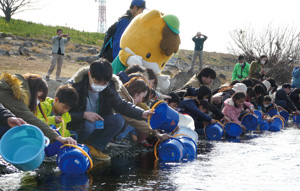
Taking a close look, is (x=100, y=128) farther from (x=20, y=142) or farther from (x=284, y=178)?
(x=284, y=178)

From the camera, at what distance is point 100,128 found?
4.76m

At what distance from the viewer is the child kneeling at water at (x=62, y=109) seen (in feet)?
14.8

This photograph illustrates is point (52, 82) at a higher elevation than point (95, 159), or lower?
higher

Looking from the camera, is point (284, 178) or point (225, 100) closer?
point (284, 178)

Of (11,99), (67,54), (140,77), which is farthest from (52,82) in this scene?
(67,54)

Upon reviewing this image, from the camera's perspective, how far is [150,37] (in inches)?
290

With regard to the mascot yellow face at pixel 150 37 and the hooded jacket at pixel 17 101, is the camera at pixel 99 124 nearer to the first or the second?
the hooded jacket at pixel 17 101

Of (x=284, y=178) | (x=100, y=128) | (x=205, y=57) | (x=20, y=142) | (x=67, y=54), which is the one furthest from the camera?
(x=205, y=57)

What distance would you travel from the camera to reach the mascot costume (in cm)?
732

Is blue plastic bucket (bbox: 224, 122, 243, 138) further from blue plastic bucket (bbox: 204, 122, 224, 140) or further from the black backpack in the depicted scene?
the black backpack

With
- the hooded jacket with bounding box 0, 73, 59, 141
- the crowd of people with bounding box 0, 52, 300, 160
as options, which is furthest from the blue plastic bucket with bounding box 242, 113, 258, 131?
the hooded jacket with bounding box 0, 73, 59, 141

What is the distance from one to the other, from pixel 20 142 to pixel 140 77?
2.16 metres

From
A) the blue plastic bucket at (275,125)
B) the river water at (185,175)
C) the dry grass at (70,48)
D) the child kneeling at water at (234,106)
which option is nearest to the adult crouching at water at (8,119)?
the river water at (185,175)

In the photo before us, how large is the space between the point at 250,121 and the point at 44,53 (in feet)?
54.4
